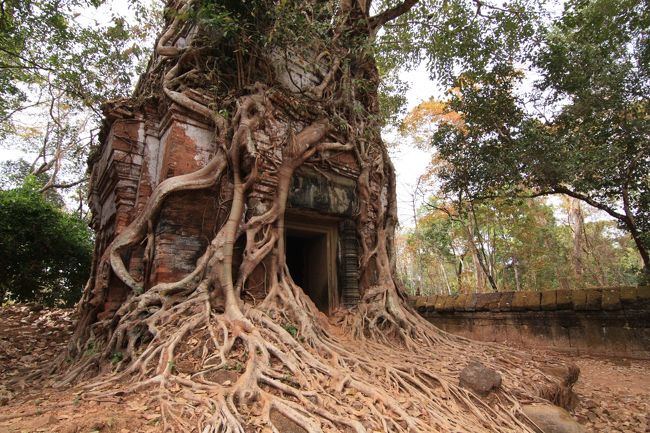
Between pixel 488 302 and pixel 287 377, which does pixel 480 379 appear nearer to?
pixel 287 377

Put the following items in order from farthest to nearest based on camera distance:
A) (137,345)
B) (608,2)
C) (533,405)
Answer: (608,2) < (137,345) < (533,405)

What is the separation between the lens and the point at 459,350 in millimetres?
4160

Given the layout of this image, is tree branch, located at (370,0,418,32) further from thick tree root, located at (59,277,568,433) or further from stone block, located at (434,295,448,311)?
thick tree root, located at (59,277,568,433)

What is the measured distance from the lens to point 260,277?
425 cm

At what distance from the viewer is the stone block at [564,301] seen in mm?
5285

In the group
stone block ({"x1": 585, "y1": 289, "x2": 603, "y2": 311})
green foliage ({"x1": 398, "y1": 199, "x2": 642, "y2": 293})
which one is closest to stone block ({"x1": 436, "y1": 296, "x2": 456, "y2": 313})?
Result: stone block ({"x1": 585, "y1": 289, "x2": 603, "y2": 311})

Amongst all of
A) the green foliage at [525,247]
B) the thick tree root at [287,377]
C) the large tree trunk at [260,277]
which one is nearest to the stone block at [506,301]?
the large tree trunk at [260,277]

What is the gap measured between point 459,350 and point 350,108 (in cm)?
366

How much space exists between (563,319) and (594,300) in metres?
0.49

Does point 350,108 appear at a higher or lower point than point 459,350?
higher

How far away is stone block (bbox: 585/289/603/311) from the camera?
16.6ft

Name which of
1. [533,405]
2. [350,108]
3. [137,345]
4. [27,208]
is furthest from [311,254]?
[27,208]

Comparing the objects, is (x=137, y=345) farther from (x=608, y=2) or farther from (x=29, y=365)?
(x=608, y=2)

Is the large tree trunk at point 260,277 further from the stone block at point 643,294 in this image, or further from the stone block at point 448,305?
the stone block at point 643,294
